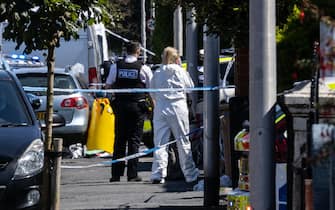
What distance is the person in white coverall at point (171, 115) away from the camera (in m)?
12.3

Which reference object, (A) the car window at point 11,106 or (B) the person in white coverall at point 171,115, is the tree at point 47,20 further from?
(B) the person in white coverall at point 171,115

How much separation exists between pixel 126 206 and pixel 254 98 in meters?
4.11

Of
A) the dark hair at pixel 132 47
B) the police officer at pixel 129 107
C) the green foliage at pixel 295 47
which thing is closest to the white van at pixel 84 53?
the dark hair at pixel 132 47

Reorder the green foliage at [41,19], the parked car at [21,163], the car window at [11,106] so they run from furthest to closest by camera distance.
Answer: the car window at [11,106]
the parked car at [21,163]
the green foliage at [41,19]

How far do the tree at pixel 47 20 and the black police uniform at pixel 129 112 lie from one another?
3.98 meters

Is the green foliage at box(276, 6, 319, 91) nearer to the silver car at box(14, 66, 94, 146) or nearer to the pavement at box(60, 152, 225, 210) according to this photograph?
the pavement at box(60, 152, 225, 210)

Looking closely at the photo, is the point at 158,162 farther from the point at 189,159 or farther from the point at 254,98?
the point at 254,98

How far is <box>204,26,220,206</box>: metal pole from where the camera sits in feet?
32.3

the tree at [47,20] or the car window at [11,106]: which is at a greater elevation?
the tree at [47,20]

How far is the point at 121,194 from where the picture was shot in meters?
11.4

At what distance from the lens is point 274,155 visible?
253 inches

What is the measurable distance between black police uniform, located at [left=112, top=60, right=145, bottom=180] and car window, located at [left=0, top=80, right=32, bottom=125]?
113 inches

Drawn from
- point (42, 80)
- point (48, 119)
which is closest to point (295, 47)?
point (48, 119)

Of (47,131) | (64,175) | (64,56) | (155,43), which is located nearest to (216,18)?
(47,131)
